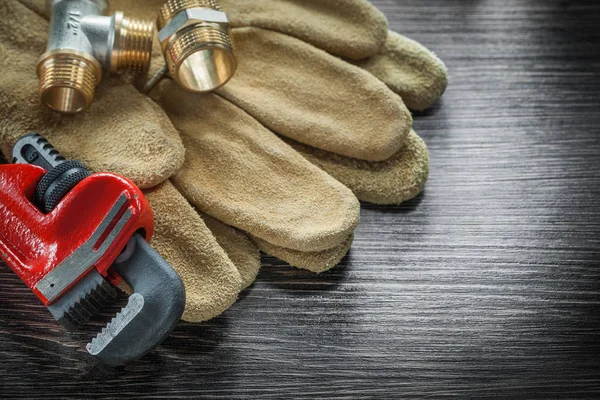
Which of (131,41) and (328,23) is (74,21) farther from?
(328,23)

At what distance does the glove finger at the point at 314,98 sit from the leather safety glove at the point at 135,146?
107 millimetres

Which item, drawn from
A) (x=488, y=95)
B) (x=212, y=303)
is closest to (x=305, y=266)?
(x=212, y=303)

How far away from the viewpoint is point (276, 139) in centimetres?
75

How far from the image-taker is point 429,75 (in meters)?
0.81

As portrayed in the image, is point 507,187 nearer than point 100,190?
No

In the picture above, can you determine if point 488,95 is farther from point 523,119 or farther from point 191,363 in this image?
point 191,363

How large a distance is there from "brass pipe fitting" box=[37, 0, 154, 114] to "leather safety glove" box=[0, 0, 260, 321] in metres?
0.02

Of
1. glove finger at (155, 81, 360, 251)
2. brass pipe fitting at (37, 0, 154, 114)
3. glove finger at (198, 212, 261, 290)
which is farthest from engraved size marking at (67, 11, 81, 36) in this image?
glove finger at (198, 212, 261, 290)

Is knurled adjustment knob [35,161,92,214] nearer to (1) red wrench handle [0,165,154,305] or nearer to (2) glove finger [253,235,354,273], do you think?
(1) red wrench handle [0,165,154,305]

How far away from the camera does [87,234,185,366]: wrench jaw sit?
0.57 meters

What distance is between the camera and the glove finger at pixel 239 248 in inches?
27.2


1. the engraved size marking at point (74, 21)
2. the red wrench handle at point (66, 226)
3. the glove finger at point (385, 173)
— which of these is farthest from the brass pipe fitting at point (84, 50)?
the glove finger at point (385, 173)

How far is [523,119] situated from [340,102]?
0.23 m

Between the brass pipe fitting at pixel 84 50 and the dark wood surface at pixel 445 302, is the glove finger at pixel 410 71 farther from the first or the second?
the brass pipe fitting at pixel 84 50
